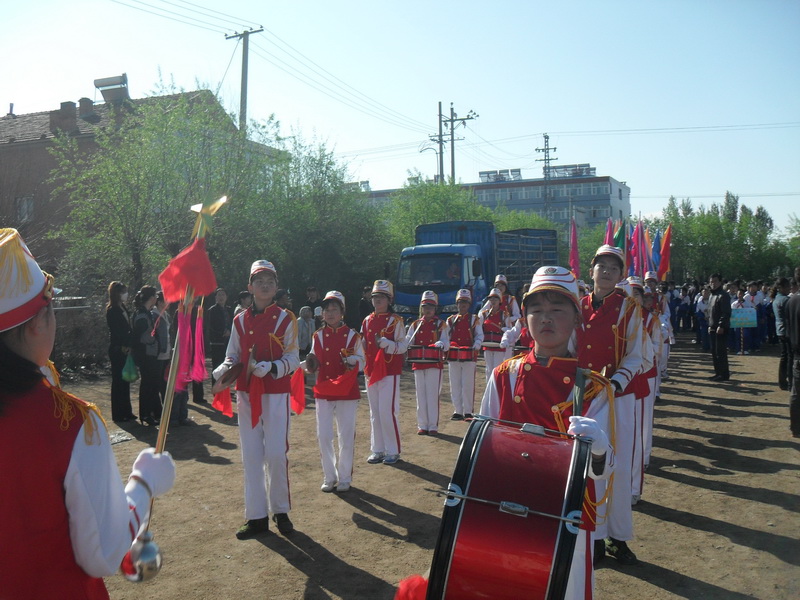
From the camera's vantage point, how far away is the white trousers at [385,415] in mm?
8766

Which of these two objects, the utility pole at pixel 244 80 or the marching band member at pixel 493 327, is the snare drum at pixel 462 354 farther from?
the utility pole at pixel 244 80

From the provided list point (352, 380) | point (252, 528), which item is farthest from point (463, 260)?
point (252, 528)

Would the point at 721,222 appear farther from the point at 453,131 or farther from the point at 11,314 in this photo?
the point at 11,314

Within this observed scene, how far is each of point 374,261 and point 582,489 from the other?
27368mm

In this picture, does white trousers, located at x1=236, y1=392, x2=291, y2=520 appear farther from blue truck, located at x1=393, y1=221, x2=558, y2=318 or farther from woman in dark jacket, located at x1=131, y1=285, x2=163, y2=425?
blue truck, located at x1=393, y1=221, x2=558, y2=318

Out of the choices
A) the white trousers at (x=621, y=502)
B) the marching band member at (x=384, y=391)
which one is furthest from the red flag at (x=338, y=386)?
the white trousers at (x=621, y=502)

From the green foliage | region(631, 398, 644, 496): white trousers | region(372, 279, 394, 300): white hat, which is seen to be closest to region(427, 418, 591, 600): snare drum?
region(631, 398, 644, 496): white trousers

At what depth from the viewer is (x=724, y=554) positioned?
557cm

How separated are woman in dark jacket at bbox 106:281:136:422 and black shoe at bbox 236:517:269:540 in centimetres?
597

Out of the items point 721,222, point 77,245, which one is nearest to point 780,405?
point 77,245

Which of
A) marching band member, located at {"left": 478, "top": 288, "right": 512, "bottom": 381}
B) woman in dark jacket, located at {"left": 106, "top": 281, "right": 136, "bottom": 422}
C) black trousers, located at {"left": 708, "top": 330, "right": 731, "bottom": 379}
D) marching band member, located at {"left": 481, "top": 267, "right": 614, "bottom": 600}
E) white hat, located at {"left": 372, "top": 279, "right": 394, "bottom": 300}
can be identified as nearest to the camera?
marching band member, located at {"left": 481, "top": 267, "right": 614, "bottom": 600}

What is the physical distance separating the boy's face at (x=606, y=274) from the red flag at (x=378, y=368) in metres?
3.81

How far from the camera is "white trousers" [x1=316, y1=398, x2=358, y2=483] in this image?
294 inches

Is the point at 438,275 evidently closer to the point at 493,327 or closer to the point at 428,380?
the point at 493,327
